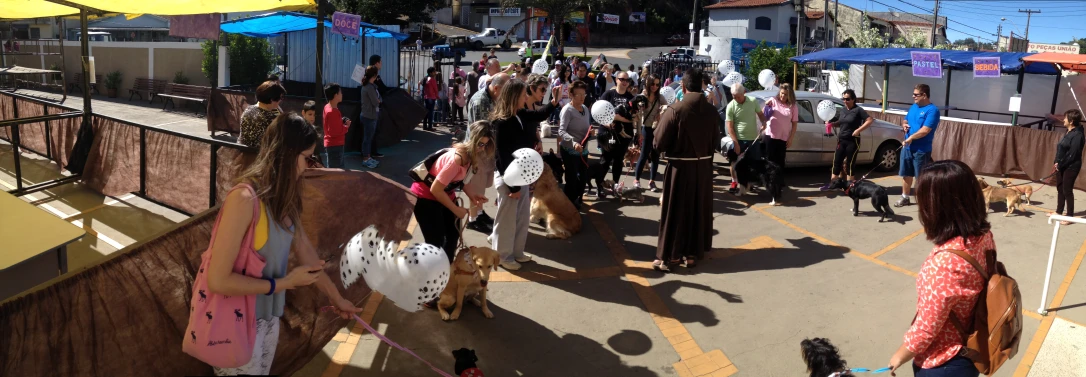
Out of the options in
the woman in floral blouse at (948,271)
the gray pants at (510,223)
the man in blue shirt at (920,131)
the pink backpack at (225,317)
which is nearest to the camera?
the pink backpack at (225,317)

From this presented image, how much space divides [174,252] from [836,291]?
537 cm

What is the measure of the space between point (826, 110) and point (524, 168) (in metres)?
7.06

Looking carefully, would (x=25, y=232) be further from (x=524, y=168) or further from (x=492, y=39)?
(x=492, y=39)

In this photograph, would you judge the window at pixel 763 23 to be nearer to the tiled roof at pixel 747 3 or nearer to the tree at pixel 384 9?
the tiled roof at pixel 747 3

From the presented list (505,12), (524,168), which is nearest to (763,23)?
(505,12)

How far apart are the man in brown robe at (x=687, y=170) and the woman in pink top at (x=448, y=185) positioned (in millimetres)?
1901

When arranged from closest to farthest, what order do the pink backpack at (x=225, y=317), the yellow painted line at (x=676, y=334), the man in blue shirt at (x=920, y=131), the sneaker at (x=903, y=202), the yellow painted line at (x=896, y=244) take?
the pink backpack at (x=225, y=317)
the yellow painted line at (x=676, y=334)
the yellow painted line at (x=896, y=244)
the man in blue shirt at (x=920, y=131)
the sneaker at (x=903, y=202)

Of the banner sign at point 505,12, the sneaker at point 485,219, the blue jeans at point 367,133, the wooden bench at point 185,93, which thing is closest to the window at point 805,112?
the sneaker at point 485,219

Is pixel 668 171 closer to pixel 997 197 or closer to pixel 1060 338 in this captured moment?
pixel 1060 338

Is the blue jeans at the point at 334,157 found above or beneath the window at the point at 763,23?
beneath

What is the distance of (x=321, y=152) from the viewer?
10094mm

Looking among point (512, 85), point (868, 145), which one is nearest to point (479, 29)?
point (868, 145)

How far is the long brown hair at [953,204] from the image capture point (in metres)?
3.05

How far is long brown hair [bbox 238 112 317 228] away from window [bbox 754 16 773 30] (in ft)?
204
